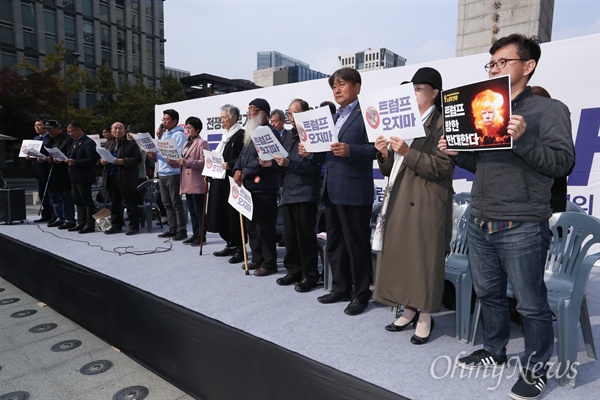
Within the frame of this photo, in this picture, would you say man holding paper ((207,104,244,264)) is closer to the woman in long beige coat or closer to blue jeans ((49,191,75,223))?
the woman in long beige coat

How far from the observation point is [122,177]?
5.81 m

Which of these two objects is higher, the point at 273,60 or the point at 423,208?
the point at 273,60

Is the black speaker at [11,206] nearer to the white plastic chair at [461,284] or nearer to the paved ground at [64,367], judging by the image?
the paved ground at [64,367]

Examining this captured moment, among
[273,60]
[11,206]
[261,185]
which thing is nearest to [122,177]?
[11,206]

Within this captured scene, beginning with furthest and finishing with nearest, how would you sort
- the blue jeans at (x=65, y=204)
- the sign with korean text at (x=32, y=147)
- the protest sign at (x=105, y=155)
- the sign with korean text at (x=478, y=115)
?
1. the blue jeans at (x=65, y=204)
2. the sign with korean text at (x=32, y=147)
3. the protest sign at (x=105, y=155)
4. the sign with korean text at (x=478, y=115)

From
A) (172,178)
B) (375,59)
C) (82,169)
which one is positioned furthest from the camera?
(375,59)

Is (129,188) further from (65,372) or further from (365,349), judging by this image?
(365,349)

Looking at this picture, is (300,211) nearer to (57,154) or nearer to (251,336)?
(251,336)

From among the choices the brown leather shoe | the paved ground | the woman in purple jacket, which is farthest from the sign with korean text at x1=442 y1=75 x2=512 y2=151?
the woman in purple jacket

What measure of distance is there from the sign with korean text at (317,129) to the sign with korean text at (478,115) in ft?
3.13

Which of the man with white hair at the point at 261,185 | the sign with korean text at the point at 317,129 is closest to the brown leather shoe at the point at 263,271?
the man with white hair at the point at 261,185

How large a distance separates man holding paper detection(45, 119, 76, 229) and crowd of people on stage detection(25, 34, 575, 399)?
3.56 m

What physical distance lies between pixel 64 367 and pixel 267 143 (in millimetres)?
2428

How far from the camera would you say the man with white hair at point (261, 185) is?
393cm
